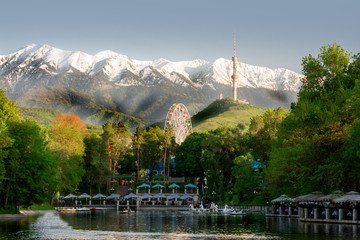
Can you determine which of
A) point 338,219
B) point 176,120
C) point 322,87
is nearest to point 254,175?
point 322,87

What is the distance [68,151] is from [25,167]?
49.8 m

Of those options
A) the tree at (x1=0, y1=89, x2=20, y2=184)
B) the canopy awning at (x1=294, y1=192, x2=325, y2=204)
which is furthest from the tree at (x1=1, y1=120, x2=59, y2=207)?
the canopy awning at (x1=294, y1=192, x2=325, y2=204)

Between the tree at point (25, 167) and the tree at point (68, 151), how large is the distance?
4048 cm

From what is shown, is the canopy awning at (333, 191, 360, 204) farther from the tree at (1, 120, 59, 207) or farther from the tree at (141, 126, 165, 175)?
the tree at (141, 126, 165, 175)

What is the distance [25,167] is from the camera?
81.1 m

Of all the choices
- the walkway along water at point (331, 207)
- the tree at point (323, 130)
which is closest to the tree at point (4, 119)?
the tree at point (323, 130)

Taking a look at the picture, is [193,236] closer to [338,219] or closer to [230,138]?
[338,219]

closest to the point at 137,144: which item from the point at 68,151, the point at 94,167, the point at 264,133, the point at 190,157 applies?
the point at 190,157

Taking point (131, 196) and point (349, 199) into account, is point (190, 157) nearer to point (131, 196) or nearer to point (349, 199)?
point (131, 196)

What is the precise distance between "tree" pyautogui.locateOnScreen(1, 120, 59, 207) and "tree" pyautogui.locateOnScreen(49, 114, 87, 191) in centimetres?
4048

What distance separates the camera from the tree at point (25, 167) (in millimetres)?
79500

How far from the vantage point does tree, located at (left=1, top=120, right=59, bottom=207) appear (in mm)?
79500

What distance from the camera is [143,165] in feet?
532

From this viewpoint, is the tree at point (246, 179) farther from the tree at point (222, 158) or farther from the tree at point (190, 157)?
the tree at point (190, 157)
